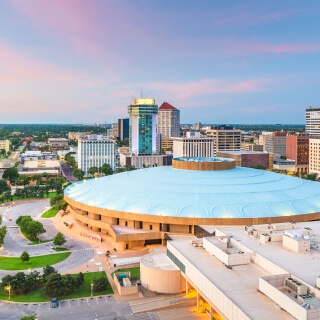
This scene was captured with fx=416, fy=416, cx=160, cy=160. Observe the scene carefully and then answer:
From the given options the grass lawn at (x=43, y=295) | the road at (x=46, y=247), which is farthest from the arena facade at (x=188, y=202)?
the grass lawn at (x=43, y=295)

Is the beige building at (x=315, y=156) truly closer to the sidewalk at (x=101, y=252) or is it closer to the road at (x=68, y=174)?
the road at (x=68, y=174)

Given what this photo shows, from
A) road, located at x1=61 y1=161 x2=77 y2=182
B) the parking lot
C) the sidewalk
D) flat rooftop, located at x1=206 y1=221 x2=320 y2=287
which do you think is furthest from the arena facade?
road, located at x1=61 y1=161 x2=77 y2=182

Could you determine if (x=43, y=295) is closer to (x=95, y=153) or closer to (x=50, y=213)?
(x=50, y=213)

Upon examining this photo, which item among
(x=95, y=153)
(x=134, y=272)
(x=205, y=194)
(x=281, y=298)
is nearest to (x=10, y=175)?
(x=95, y=153)

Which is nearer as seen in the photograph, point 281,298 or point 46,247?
point 281,298

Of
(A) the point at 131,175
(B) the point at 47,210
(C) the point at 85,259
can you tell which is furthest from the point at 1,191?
(C) the point at 85,259

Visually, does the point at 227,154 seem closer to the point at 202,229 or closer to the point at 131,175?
the point at 131,175
